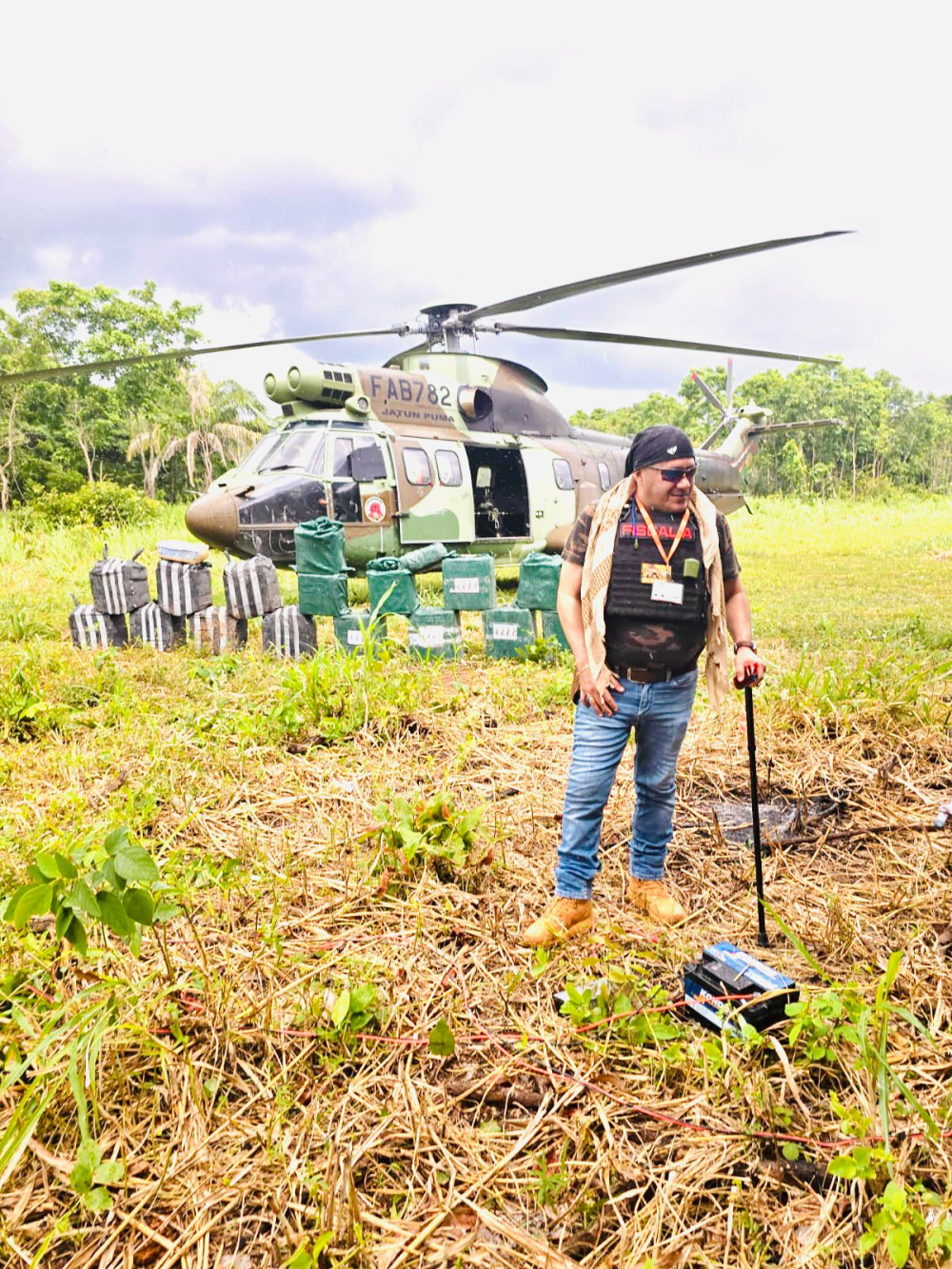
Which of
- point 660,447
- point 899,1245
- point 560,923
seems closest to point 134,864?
point 560,923

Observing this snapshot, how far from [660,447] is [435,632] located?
3778 mm

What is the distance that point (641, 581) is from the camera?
2559mm

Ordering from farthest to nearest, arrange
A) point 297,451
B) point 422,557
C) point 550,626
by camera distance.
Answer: point 297,451 < point 422,557 < point 550,626

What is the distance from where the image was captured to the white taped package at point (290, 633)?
20.0ft

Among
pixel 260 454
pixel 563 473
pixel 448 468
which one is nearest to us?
pixel 260 454

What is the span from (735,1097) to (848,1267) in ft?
1.24

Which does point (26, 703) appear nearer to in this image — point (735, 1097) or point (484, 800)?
point (484, 800)

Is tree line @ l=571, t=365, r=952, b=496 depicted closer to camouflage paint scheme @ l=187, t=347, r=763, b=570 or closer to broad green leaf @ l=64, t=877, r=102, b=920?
camouflage paint scheme @ l=187, t=347, r=763, b=570

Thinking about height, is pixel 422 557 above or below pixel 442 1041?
above

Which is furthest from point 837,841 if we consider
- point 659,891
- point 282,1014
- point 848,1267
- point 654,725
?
point 282,1014

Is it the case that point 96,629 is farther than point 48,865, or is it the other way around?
point 96,629

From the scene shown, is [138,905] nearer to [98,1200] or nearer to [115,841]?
[115,841]

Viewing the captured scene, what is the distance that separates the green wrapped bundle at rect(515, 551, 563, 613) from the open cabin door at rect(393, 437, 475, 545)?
3.30m

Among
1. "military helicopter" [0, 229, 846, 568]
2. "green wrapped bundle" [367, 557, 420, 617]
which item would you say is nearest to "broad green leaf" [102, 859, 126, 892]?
"green wrapped bundle" [367, 557, 420, 617]
